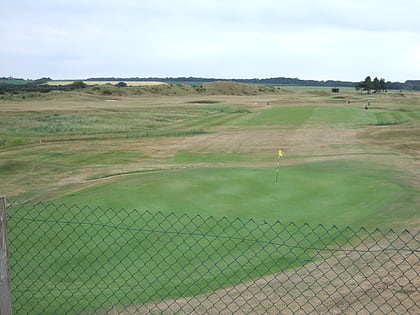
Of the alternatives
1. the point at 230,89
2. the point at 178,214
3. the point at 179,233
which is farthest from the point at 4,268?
the point at 230,89

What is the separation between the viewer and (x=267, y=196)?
13.3 meters

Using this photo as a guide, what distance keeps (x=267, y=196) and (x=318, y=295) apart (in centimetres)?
604

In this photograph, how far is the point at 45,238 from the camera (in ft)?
33.8

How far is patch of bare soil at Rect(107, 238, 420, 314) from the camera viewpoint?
22.3 ft

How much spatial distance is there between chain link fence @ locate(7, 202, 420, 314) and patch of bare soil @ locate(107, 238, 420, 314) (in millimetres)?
16

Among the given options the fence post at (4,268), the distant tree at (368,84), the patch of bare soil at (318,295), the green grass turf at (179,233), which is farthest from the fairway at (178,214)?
the distant tree at (368,84)

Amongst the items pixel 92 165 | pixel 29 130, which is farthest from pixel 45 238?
pixel 29 130

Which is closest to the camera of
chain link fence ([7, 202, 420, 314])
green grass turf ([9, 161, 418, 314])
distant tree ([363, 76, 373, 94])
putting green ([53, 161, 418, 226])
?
chain link fence ([7, 202, 420, 314])

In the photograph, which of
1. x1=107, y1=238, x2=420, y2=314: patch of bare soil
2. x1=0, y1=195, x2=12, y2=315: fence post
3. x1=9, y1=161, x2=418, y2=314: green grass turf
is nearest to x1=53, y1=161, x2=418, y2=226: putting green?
x1=9, y1=161, x2=418, y2=314: green grass turf

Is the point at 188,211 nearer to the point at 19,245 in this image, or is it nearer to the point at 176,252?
the point at 176,252

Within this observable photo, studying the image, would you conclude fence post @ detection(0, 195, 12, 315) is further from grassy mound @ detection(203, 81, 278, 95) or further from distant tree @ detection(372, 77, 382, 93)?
distant tree @ detection(372, 77, 382, 93)

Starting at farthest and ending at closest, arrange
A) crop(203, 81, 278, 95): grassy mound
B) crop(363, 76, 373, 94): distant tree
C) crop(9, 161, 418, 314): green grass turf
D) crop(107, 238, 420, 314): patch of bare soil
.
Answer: crop(363, 76, 373, 94): distant tree, crop(203, 81, 278, 95): grassy mound, crop(9, 161, 418, 314): green grass turf, crop(107, 238, 420, 314): patch of bare soil

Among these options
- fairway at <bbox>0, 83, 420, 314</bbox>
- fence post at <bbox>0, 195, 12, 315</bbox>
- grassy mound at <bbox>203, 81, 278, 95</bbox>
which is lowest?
grassy mound at <bbox>203, 81, 278, 95</bbox>

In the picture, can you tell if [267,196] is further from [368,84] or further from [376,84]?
[368,84]
